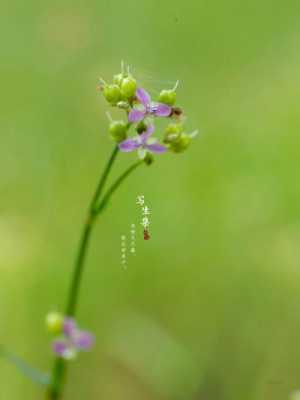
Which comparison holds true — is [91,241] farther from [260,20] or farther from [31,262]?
[260,20]

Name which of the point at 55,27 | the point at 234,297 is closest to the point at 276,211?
the point at 234,297

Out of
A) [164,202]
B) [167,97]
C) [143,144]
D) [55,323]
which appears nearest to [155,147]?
[143,144]

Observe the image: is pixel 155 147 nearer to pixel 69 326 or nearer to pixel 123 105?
pixel 123 105

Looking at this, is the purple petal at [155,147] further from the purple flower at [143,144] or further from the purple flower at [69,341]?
the purple flower at [69,341]

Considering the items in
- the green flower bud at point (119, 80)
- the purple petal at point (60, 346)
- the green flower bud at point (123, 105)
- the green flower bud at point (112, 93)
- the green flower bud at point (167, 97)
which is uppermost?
the green flower bud at point (119, 80)

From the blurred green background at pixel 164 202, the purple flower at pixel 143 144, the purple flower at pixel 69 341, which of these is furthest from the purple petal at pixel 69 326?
the purple flower at pixel 143 144

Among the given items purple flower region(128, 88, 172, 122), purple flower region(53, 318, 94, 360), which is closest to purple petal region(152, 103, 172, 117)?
purple flower region(128, 88, 172, 122)
